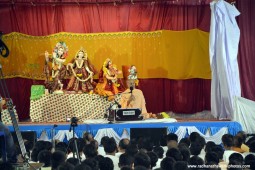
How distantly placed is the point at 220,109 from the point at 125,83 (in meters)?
2.49

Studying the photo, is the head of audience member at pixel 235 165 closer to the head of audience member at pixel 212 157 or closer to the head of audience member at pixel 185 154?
the head of audience member at pixel 212 157

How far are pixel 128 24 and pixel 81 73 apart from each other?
6.26 feet

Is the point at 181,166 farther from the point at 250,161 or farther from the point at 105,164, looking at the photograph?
the point at 105,164

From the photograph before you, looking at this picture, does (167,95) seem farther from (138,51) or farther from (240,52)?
(240,52)

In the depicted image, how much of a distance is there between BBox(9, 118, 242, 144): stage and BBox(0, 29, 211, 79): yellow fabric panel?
8.81 feet

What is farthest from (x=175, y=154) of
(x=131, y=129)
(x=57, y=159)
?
(x=131, y=129)

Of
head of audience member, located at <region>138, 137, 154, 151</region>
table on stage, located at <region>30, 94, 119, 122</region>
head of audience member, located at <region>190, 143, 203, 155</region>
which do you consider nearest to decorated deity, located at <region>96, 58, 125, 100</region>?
table on stage, located at <region>30, 94, 119, 122</region>

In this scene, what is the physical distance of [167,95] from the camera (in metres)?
11.2

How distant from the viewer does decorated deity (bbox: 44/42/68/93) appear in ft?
33.7

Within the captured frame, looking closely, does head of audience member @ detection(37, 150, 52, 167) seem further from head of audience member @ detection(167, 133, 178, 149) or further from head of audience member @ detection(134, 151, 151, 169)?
head of audience member @ detection(167, 133, 178, 149)

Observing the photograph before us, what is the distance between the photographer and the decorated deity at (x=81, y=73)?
10312 millimetres

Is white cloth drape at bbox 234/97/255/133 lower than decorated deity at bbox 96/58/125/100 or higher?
lower

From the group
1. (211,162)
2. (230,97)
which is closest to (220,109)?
(230,97)

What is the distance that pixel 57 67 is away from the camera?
10.3m
